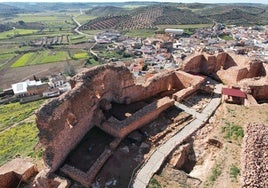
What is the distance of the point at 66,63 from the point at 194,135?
94.8 m

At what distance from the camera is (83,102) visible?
21281 millimetres

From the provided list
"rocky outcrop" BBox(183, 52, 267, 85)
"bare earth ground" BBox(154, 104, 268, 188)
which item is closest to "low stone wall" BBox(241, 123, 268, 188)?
"bare earth ground" BBox(154, 104, 268, 188)

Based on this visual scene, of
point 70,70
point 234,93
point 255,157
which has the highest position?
point 255,157

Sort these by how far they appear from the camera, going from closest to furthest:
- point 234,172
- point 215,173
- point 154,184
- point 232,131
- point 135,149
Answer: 1. point 234,172
2. point 215,173
3. point 154,184
4. point 232,131
5. point 135,149

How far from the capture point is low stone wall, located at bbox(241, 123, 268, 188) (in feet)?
46.7

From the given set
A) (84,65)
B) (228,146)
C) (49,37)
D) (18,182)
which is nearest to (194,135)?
(228,146)

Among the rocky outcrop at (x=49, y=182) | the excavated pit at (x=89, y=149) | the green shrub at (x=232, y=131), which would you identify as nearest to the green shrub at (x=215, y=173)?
the green shrub at (x=232, y=131)

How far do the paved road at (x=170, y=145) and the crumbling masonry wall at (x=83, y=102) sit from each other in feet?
13.8

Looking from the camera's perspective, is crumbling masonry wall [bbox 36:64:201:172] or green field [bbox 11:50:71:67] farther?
green field [bbox 11:50:71:67]

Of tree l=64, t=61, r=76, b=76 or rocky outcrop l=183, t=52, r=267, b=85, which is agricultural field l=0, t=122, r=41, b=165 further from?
tree l=64, t=61, r=76, b=76

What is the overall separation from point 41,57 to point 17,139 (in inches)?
3516

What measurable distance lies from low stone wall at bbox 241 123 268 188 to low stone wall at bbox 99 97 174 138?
8083 millimetres

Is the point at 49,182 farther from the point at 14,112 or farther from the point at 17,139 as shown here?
the point at 14,112

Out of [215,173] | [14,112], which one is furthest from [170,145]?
[14,112]
